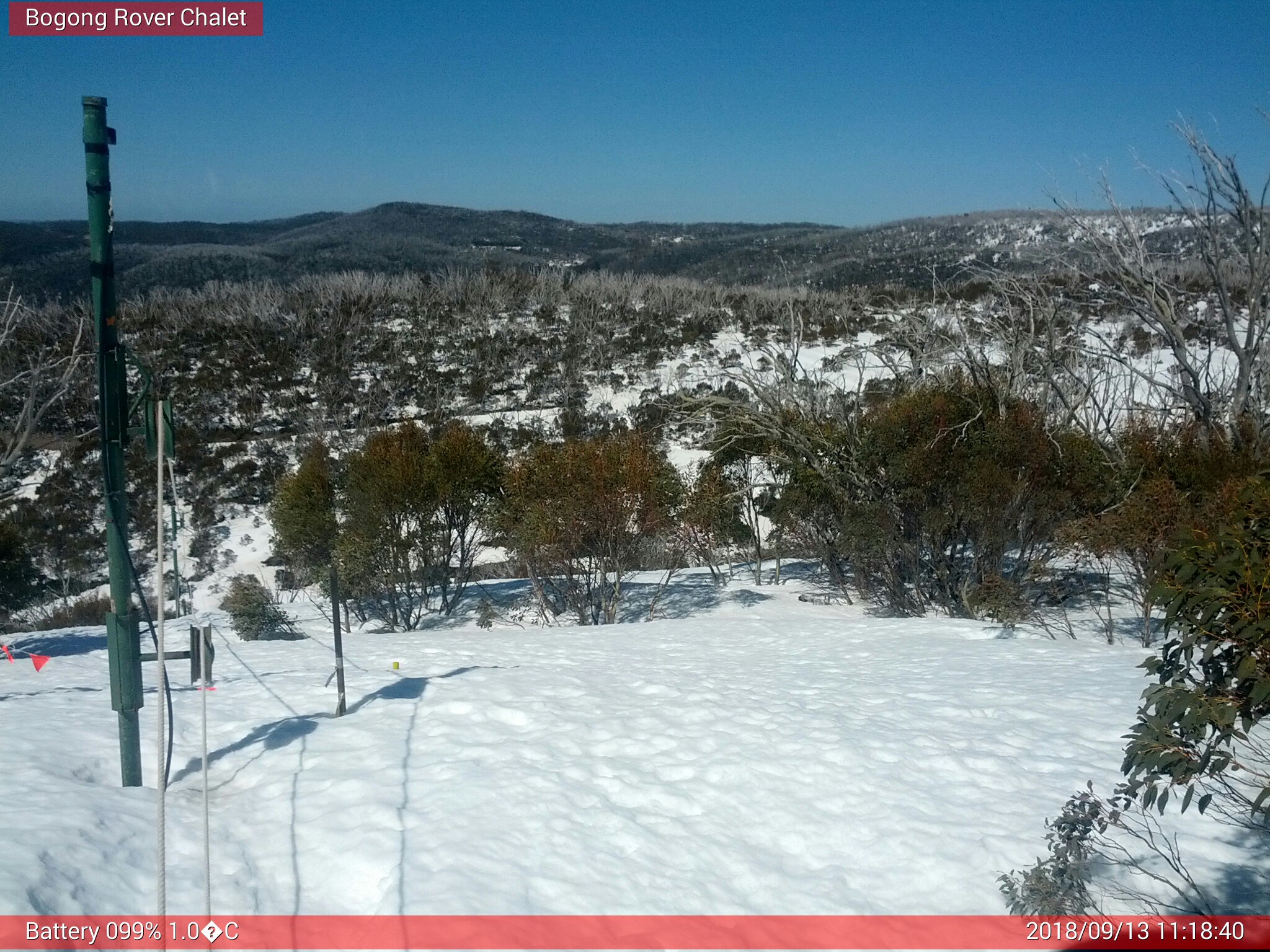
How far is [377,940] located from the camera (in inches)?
140

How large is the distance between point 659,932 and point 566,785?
146cm

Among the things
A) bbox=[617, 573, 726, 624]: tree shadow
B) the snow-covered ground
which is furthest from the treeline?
the snow-covered ground

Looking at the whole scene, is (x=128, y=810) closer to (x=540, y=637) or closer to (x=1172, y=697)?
(x=1172, y=697)

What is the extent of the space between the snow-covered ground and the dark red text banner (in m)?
0.10

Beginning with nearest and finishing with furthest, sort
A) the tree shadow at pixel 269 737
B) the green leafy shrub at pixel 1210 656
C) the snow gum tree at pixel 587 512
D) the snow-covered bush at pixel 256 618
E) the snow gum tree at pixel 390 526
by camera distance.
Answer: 1. the green leafy shrub at pixel 1210 656
2. the tree shadow at pixel 269 737
3. the snow-covered bush at pixel 256 618
4. the snow gum tree at pixel 587 512
5. the snow gum tree at pixel 390 526

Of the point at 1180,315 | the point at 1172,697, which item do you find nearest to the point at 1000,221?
the point at 1180,315

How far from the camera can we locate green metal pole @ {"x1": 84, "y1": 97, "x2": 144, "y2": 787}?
418cm

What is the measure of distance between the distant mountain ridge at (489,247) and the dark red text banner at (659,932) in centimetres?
3336

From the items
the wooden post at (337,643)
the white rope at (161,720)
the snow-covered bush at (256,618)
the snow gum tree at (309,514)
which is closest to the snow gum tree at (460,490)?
the snow gum tree at (309,514)

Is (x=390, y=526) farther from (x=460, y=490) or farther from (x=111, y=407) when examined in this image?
(x=111, y=407)

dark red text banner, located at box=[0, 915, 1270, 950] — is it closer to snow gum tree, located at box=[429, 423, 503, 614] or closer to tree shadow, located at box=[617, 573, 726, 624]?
tree shadow, located at box=[617, 573, 726, 624]

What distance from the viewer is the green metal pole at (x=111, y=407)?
4180mm

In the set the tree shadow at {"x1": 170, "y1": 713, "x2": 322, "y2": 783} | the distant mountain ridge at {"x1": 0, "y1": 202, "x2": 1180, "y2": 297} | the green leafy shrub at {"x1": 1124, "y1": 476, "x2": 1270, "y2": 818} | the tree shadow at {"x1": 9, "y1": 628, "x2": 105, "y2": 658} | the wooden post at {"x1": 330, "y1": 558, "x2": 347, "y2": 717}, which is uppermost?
the distant mountain ridge at {"x1": 0, "y1": 202, "x2": 1180, "y2": 297}

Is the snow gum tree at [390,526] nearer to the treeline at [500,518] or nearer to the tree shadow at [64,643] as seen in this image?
the treeline at [500,518]
